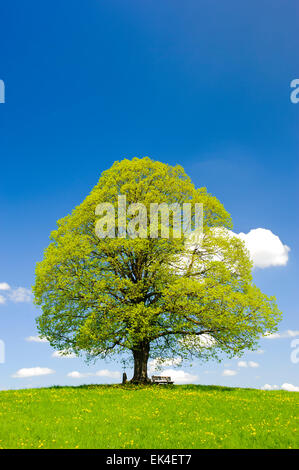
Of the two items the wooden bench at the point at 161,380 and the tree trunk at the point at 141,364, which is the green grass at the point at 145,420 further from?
the wooden bench at the point at 161,380

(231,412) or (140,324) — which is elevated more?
(140,324)

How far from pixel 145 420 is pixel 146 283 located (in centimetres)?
1300

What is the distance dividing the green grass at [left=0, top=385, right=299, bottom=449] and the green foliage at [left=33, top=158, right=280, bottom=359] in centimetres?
Result: 432

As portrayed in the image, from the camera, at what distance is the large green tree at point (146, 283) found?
2906 cm

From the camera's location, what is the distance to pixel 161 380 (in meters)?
31.8

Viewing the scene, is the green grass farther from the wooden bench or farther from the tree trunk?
the wooden bench

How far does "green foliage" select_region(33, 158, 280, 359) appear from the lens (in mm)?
29047

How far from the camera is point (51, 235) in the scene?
33.4 metres

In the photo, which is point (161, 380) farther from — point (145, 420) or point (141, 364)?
point (145, 420)

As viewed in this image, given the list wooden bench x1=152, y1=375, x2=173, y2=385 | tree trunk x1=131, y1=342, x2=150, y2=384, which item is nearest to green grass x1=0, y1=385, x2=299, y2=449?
tree trunk x1=131, y1=342, x2=150, y2=384
